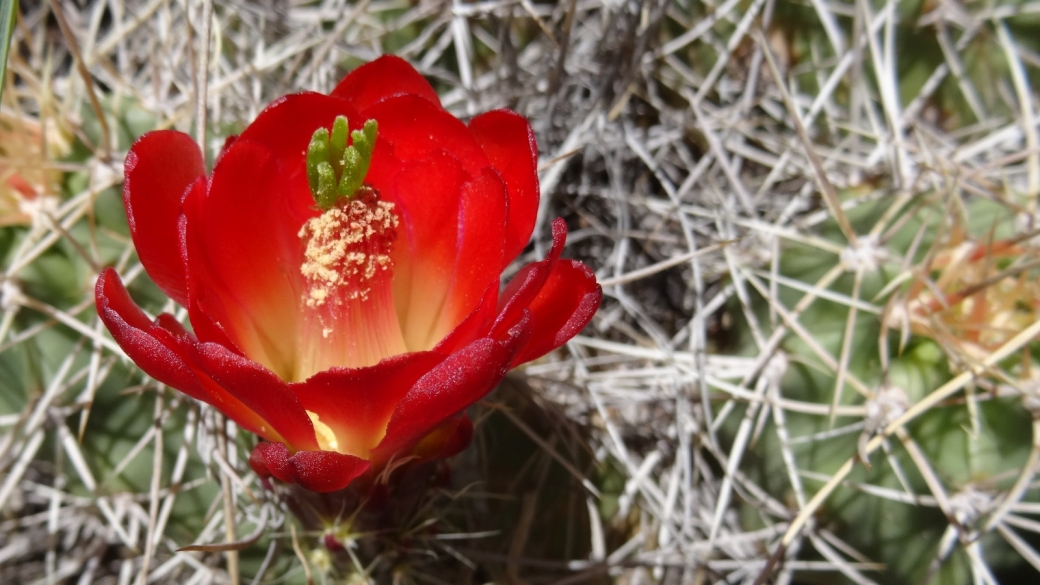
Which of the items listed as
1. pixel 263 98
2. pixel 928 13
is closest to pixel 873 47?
pixel 928 13

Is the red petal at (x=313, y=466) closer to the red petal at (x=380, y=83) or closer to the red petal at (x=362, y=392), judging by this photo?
the red petal at (x=362, y=392)

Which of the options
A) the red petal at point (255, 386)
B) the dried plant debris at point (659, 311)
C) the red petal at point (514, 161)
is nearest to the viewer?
the red petal at point (255, 386)

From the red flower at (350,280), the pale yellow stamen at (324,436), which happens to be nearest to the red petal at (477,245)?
the red flower at (350,280)

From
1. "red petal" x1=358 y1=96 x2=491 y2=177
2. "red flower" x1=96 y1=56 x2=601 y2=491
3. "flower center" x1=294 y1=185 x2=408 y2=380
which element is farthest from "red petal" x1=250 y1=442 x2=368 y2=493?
"red petal" x1=358 y1=96 x2=491 y2=177

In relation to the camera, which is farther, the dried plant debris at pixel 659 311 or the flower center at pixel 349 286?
the dried plant debris at pixel 659 311

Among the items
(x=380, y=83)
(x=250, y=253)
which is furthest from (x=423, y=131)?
(x=250, y=253)

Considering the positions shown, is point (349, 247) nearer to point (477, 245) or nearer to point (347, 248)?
point (347, 248)
